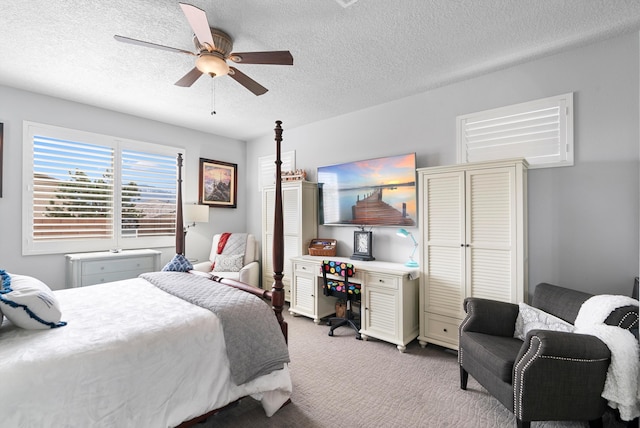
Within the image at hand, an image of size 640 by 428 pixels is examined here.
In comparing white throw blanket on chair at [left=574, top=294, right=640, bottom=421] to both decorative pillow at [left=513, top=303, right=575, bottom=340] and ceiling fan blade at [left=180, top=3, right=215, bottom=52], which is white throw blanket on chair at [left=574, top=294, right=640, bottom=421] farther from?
ceiling fan blade at [left=180, top=3, right=215, bottom=52]

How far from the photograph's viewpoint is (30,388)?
3.92 feet

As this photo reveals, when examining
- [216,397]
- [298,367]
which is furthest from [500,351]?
[216,397]

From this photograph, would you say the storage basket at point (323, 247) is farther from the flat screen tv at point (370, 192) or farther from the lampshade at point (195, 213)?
the lampshade at point (195, 213)

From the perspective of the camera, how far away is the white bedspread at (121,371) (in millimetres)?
1220

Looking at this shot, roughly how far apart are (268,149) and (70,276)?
321 centimetres

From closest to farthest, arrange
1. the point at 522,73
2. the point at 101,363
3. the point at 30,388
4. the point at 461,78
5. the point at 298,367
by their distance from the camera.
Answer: the point at 30,388, the point at 101,363, the point at 298,367, the point at 522,73, the point at 461,78

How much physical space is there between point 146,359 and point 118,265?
272 centimetres

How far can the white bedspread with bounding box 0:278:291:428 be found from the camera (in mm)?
1220

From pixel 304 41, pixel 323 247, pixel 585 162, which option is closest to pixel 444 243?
pixel 585 162

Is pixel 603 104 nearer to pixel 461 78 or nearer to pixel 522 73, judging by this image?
pixel 522 73

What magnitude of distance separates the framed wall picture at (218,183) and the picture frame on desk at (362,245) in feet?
8.46

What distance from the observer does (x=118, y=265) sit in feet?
11.9

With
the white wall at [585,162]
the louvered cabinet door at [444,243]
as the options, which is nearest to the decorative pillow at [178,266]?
the louvered cabinet door at [444,243]

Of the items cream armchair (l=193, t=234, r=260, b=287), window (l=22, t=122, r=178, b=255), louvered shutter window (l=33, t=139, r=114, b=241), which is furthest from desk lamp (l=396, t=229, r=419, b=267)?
louvered shutter window (l=33, t=139, r=114, b=241)
